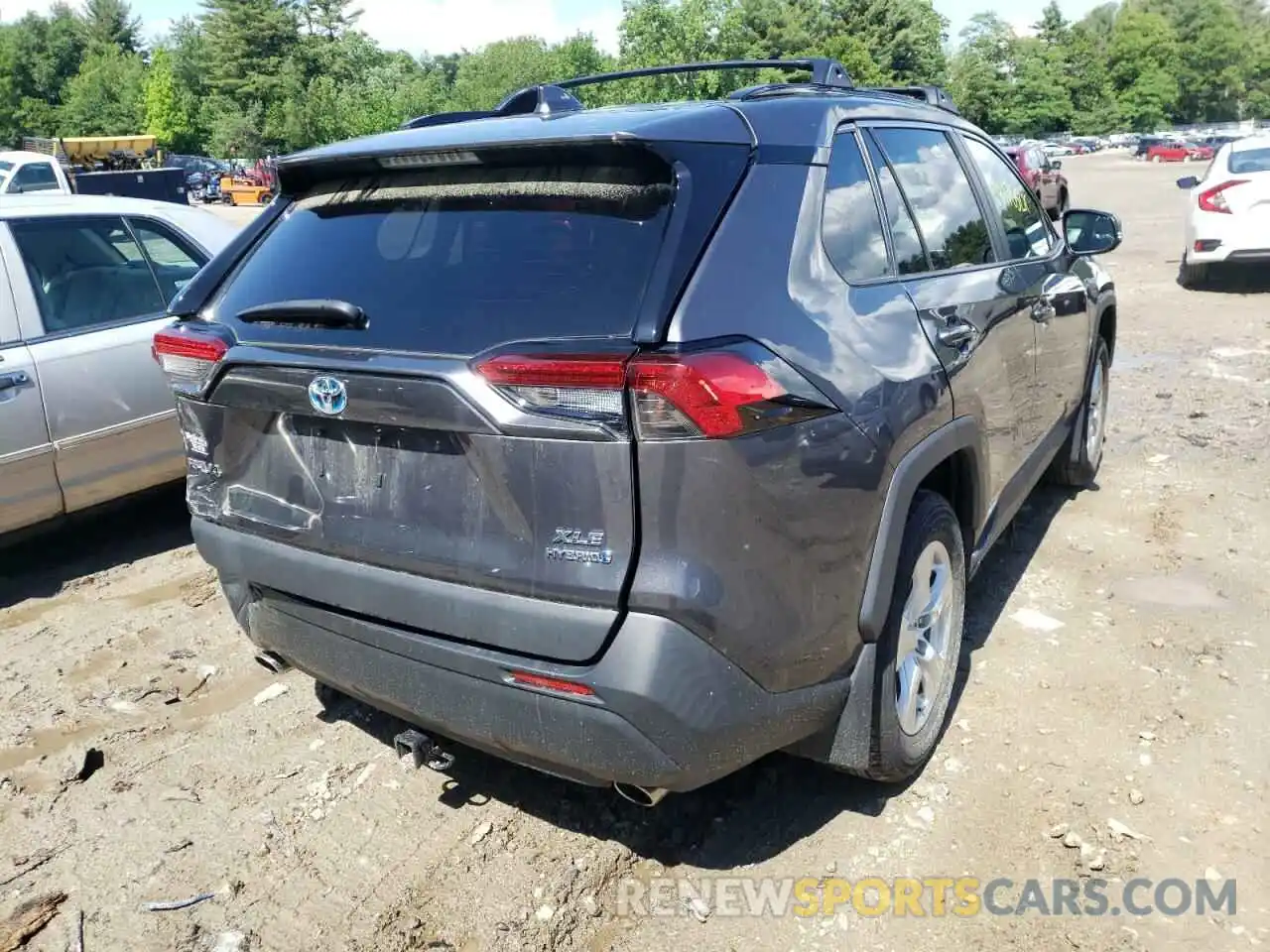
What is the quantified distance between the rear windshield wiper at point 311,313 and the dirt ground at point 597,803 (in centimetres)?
146

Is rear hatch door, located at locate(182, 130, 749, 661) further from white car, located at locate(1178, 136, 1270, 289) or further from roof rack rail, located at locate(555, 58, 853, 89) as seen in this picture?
white car, located at locate(1178, 136, 1270, 289)

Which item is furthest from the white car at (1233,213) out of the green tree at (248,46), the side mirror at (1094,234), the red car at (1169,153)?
the green tree at (248,46)

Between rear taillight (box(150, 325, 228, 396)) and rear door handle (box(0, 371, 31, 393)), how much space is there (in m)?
2.00

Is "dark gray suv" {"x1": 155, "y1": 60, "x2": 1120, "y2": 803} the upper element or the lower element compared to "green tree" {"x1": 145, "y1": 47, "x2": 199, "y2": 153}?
lower

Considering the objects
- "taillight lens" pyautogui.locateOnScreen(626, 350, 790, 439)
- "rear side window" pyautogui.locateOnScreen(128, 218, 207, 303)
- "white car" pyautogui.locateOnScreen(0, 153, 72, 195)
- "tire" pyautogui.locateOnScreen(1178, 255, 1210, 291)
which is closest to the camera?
"taillight lens" pyautogui.locateOnScreen(626, 350, 790, 439)

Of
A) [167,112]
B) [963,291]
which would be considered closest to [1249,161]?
[963,291]

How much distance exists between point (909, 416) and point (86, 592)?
12.9 ft

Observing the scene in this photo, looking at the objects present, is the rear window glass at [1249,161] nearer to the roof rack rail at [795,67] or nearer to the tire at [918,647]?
the roof rack rail at [795,67]

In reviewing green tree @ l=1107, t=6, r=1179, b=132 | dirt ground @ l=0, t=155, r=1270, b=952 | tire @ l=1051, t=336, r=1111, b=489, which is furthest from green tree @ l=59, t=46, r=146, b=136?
green tree @ l=1107, t=6, r=1179, b=132

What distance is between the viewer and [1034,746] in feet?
10.6

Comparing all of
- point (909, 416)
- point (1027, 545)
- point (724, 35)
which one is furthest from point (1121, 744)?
point (724, 35)

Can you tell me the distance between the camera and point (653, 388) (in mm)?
2039

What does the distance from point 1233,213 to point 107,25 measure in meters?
118

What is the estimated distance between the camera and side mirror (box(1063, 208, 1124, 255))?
4703 millimetres
